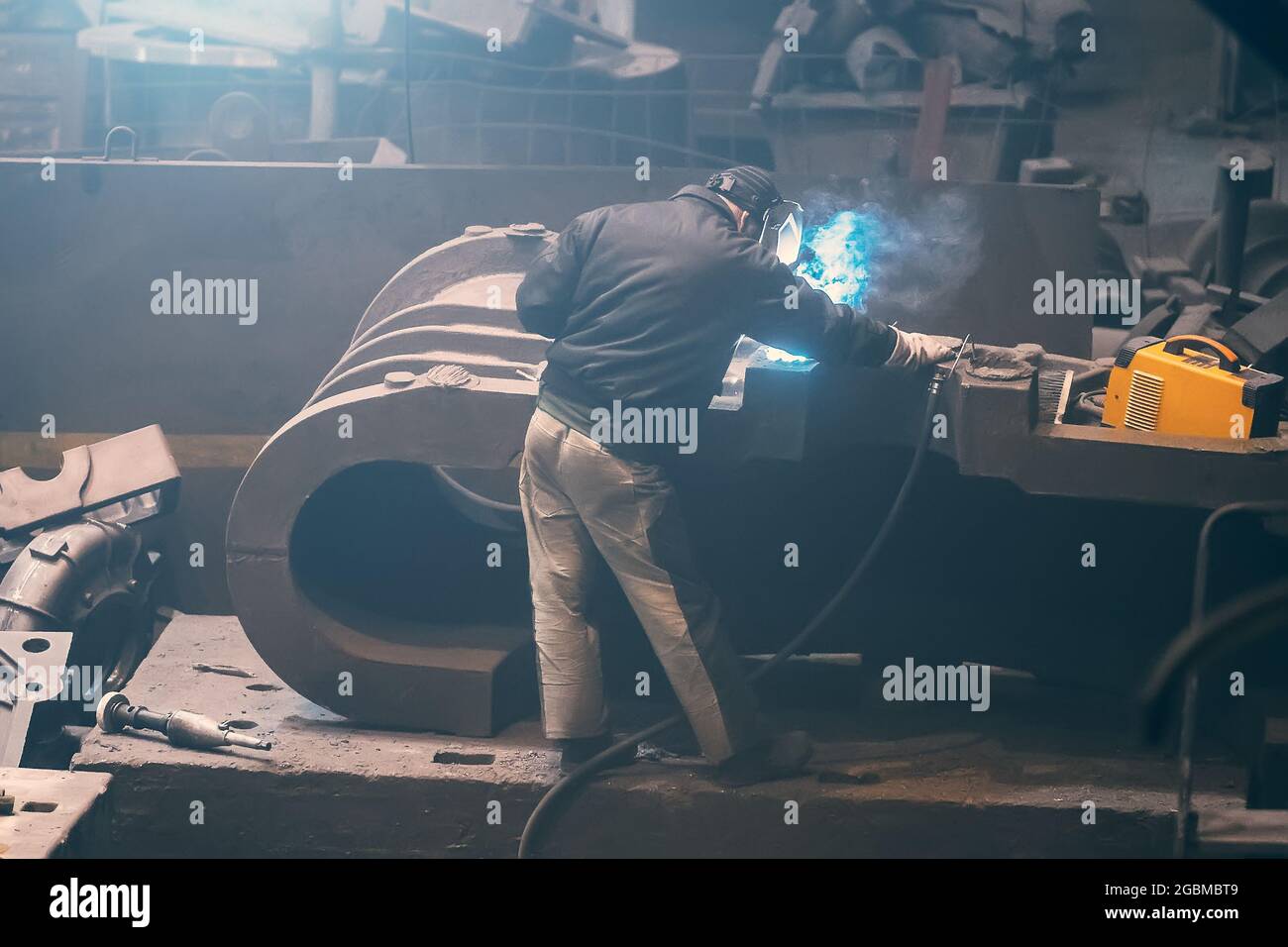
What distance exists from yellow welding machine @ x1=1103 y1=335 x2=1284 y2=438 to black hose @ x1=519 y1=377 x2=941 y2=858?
0.64m

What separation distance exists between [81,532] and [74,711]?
2.11 feet

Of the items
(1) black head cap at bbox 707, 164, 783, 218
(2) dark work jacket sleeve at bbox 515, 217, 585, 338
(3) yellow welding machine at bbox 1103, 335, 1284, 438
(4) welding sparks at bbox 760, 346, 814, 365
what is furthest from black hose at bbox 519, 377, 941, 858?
(2) dark work jacket sleeve at bbox 515, 217, 585, 338

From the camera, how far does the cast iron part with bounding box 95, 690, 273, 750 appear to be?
4562mm

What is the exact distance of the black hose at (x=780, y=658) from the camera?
13.7 feet

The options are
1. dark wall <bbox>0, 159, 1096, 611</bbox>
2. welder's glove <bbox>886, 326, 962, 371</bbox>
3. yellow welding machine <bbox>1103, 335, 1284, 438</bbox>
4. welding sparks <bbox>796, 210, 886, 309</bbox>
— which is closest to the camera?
yellow welding machine <bbox>1103, 335, 1284, 438</bbox>

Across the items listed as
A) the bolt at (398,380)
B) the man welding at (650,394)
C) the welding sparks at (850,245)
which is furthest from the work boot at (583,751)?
the welding sparks at (850,245)

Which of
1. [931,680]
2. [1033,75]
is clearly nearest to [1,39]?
[1033,75]

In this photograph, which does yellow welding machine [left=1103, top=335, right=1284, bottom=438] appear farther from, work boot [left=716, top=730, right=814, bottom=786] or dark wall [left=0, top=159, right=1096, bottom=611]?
dark wall [left=0, top=159, right=1096, bottom=611]

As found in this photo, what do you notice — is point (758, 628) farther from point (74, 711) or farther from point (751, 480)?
point (74, 711)

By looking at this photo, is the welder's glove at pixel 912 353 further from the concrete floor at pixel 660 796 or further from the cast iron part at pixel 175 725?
the cast iron part at pixel 175 725

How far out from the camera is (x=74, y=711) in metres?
5.09

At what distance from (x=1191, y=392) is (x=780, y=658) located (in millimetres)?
1400

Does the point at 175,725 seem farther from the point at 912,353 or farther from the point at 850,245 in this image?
the point at 850,245

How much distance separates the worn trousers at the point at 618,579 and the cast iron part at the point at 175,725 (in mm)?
963
